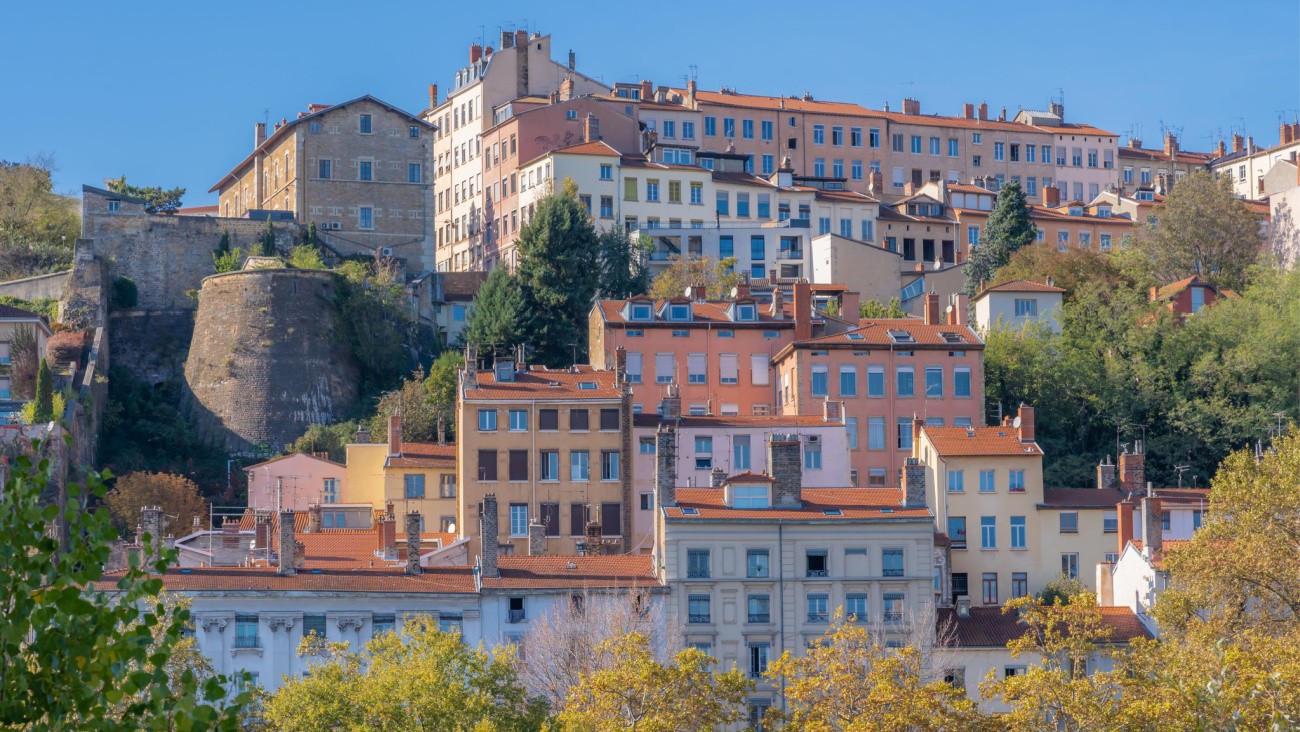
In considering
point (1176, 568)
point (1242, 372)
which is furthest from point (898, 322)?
point (1176, 568)

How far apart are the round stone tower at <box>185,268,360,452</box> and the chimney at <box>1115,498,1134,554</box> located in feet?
103

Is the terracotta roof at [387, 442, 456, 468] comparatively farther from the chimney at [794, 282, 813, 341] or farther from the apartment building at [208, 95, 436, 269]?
the apartment building at [208, 95, 436, 269]

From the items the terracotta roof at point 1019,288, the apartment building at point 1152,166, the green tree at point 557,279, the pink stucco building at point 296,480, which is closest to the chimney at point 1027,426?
the terracotta roof at point 1019,288

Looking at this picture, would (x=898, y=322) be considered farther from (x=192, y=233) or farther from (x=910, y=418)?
(x=192, y=233)

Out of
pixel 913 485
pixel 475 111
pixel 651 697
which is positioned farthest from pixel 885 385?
pixel 475 111

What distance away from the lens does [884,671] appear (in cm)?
4516

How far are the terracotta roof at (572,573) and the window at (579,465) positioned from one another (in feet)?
26.7

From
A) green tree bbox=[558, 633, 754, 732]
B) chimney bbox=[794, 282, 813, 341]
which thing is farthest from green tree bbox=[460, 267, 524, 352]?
green tree bbox=[558, 633, 754, 732]

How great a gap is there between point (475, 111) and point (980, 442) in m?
50.8

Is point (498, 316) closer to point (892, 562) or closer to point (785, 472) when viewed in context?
point (785, 472)

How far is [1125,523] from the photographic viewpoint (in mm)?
63812

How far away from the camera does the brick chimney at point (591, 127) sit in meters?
104

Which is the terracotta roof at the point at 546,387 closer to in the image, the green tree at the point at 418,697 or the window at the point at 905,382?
the window at the point at 905,382

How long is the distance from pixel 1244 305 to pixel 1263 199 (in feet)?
124
